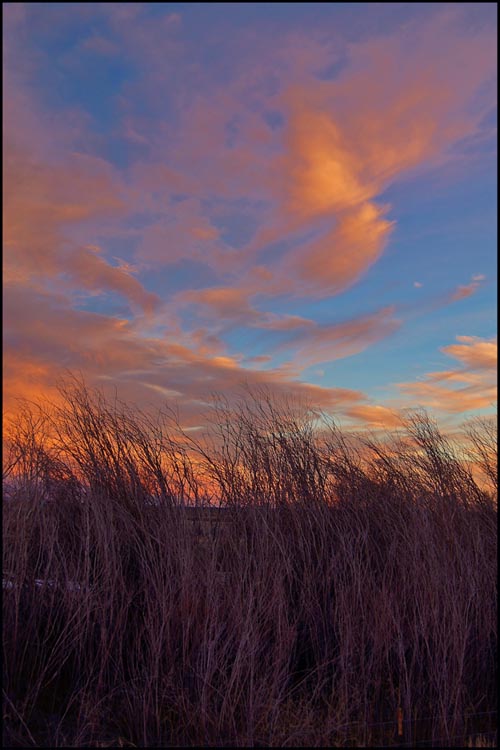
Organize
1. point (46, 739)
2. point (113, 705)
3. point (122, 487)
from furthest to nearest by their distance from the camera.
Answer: point (122, 487)
point (113, 705)
point (46, 739)

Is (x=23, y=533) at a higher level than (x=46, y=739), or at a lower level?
higher

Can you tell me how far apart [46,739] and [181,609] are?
1.12 meters

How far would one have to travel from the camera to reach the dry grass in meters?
4.53

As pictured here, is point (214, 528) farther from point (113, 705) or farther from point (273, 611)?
point (113, 705)

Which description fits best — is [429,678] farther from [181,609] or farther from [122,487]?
[122,487]

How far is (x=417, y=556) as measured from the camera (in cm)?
573

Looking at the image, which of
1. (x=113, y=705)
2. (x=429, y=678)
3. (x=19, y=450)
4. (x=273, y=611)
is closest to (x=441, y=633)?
(x=429, y=678)

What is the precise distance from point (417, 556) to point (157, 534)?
6.60 ft

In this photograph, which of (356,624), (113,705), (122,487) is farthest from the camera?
(122,487)

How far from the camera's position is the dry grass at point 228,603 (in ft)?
14.9

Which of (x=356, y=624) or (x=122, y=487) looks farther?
(x=122, y=487)

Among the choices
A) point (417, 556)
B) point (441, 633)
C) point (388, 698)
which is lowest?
point (388, 698)

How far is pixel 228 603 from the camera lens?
16.5ft

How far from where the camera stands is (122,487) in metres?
6.18
